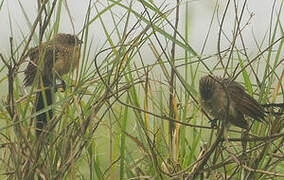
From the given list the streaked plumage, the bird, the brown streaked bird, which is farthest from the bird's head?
the streaked plumage

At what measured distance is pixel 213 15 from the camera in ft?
5.09

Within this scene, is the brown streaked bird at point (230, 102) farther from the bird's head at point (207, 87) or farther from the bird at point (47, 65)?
the bird at point (47, 65)

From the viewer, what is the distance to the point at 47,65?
149 centimetres

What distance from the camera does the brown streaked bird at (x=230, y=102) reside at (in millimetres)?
1187

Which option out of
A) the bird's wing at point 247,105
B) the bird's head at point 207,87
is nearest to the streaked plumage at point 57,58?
the bird's head at point 207,87

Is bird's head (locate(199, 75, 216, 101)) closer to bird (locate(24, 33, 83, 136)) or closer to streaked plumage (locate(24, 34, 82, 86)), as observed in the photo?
bird (locate(24, 33, 83, 136))

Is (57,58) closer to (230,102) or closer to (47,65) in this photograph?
(47,65)

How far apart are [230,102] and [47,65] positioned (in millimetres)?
597

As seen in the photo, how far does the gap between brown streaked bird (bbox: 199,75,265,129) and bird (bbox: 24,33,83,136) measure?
346 mm

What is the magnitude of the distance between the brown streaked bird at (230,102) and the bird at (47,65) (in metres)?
0.35

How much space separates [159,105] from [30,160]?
1.53 ft

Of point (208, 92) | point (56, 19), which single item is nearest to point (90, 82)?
point (56, 19)

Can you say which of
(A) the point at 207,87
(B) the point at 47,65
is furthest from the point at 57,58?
(A) the point at 207,87

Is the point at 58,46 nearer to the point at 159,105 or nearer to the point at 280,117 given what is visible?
the point at 159,105
